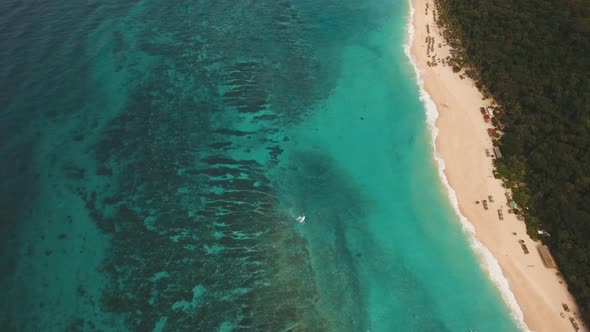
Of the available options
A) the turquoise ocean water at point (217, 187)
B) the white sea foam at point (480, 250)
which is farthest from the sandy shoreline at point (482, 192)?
the turquoise ocean water at point (217, 187)

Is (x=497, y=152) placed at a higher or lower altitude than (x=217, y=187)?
higher

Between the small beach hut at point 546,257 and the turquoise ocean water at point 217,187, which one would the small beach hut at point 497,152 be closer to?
the turquoise ocean water at point 217,187

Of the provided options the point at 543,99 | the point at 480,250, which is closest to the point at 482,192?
the point at 480,250

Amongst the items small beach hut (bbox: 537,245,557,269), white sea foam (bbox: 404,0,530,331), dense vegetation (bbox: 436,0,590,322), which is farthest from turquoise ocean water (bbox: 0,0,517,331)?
dense vegetation (bbox: 436,0,590,322)

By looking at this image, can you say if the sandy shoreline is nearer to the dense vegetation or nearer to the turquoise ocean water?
the dense vegetation

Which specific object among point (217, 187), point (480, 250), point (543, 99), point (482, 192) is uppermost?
point (543, 99)

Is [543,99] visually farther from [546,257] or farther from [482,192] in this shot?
[546,257]

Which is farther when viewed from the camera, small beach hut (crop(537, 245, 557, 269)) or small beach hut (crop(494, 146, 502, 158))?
small beach hut (crop(494, 146, 502, 158))
